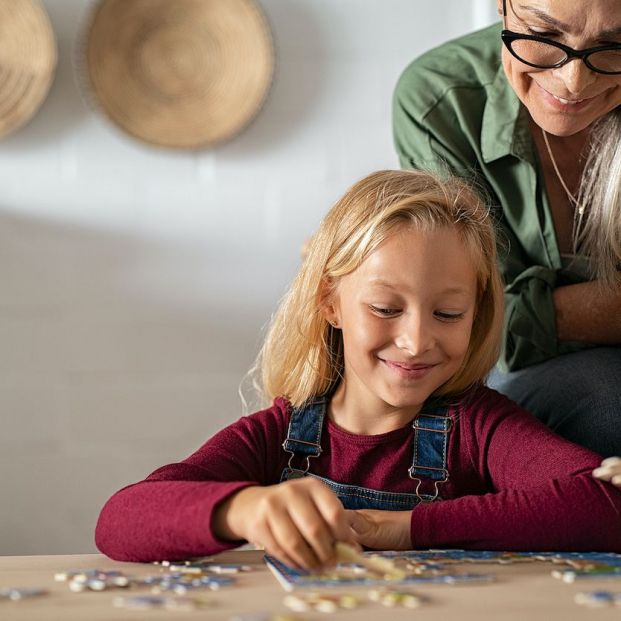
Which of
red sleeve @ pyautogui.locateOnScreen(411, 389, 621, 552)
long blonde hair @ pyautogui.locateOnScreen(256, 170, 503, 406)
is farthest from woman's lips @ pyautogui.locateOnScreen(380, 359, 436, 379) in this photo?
red sleeve @ pyautogui.locateOnScreen(411, 389, 621, 552)

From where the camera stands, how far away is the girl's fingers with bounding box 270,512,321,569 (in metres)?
0.89

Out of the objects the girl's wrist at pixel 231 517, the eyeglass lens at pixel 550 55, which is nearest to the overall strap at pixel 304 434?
the girl's wrist at pixel 231 517

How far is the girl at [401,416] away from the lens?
3.91 ft

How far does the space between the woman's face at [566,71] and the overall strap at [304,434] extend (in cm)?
61

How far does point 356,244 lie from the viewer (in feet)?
4.75

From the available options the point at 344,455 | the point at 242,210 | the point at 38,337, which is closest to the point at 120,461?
the point at 38,337

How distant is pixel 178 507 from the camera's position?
111cm

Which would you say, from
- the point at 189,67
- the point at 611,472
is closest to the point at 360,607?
the point at 611,472

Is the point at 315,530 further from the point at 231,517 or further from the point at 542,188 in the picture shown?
the point at 542,188

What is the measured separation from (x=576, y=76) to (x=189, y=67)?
1674mm

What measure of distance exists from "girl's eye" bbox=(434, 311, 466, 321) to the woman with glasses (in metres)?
0.35

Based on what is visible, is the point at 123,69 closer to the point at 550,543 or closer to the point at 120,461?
the point at 120,461

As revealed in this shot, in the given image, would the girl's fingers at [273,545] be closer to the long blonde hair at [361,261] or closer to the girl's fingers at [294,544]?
the girl's fingers at [294,544]

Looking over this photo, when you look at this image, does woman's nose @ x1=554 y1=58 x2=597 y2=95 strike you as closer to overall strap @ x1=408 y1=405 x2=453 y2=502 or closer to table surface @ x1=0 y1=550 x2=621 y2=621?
overall strap @ x1=408 y1=405 x2=453 y2=502
